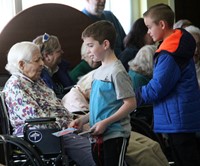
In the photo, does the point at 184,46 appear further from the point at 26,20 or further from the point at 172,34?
the point at 26,20

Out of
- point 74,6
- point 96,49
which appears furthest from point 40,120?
point 74,6

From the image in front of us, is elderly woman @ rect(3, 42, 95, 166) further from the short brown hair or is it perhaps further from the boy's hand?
the short brown hair

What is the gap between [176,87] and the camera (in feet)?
9.29

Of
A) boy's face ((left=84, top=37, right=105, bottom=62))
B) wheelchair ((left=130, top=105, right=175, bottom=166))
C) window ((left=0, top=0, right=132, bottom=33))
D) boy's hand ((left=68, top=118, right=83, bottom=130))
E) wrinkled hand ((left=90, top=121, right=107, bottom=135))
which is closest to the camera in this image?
wrinkled hand ((left=90, top=121, right=107, bottom=135))

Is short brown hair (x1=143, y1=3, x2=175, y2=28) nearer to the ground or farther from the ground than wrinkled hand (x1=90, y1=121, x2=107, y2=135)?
farther from the ground

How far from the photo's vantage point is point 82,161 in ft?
9.31

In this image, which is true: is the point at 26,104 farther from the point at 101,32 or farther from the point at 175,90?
the point at 175,90

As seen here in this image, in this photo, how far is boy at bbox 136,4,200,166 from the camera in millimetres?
2793

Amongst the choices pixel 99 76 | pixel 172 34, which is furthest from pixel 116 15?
pixel 99 76

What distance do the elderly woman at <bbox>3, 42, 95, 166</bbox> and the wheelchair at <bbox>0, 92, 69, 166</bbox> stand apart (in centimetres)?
7

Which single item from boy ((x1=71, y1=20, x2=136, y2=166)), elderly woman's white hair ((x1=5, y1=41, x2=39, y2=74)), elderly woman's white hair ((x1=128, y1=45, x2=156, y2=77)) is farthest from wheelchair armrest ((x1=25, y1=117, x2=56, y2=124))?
elderly woman's white hair ((x1=128, y1=45, x2=156, y2=77))

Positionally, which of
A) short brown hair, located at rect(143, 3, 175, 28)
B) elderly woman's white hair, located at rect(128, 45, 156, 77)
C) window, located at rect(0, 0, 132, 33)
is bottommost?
elderly woman's white hair, located at rect(128, 45, 156, 77)

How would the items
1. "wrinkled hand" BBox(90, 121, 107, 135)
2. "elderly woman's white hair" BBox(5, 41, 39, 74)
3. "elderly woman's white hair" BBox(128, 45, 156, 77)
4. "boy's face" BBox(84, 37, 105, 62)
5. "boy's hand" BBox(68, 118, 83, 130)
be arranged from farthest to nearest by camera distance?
"elderly woman's white hair" BBox(128, 45, 156, 77) < "elderly woman's white hair" BBox(5, 41, 39, 74) < "boy's hand" BBox(68, 118, 83, 130) < "boy's face" BBox(84, 37, 105, 62) < "wrinkled hand" BBox(90, 121, 107, 135)

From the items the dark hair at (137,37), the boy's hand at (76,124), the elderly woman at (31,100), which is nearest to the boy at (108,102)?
the boy's hand at (76,124)
